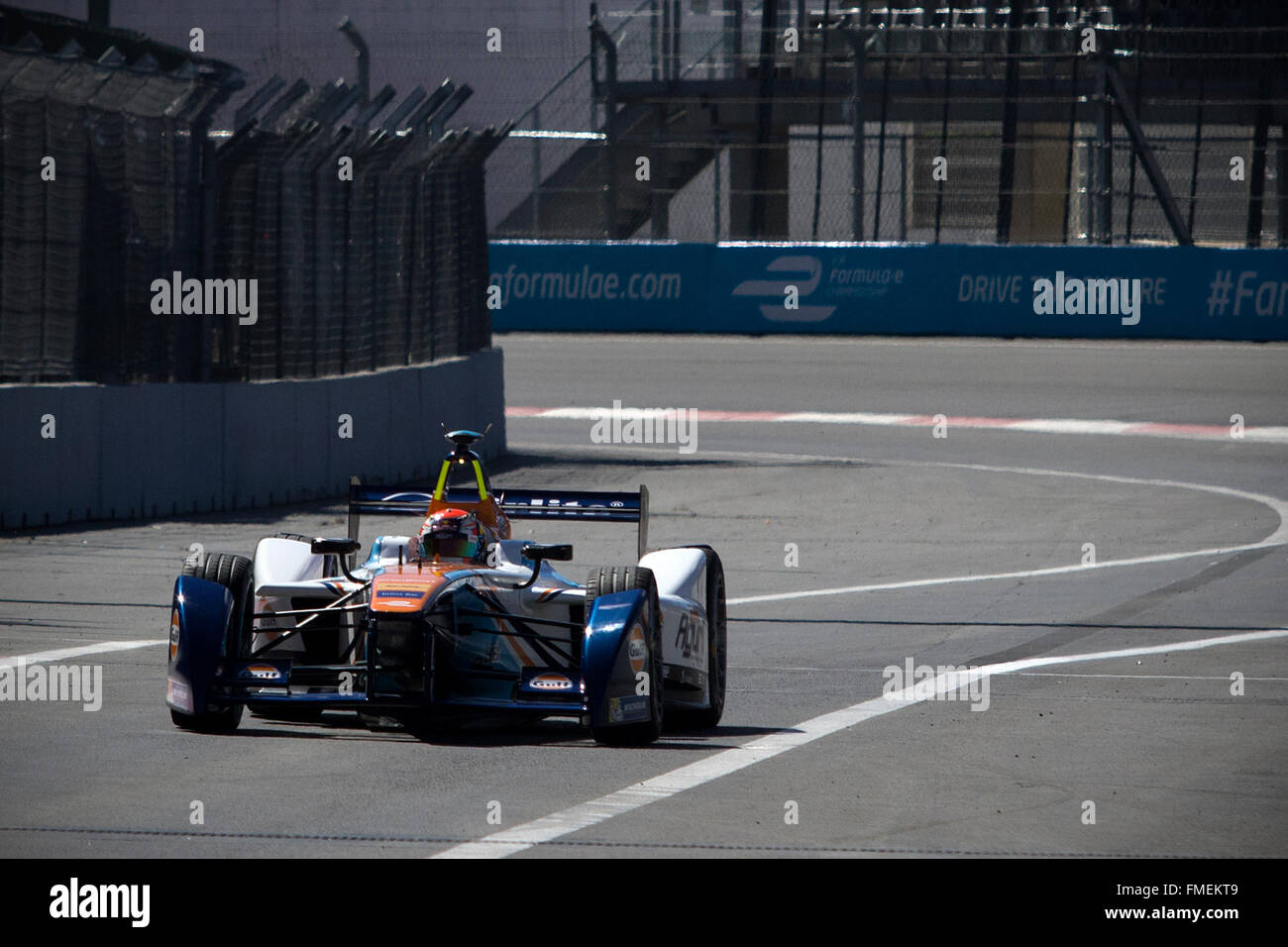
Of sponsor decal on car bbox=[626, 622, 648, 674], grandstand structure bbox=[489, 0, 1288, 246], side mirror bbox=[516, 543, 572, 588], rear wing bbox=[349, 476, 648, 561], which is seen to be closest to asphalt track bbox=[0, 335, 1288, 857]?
sponsor decal on car bbox=[626, 622, 648, 674]

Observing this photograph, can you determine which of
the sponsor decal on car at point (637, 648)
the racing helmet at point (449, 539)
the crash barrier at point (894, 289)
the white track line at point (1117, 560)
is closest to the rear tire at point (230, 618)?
the racing helmet at point (449, 539)

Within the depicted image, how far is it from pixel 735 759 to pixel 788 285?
22960 mm

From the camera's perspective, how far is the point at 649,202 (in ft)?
116

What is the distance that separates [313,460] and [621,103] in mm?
21823

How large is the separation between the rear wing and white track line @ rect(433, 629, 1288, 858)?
53.6 inches

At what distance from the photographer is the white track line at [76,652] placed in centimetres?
1022

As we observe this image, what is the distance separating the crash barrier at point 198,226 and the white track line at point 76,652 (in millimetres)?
5414

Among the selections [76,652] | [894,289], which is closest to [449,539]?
[76,652]

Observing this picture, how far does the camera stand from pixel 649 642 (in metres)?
8.18

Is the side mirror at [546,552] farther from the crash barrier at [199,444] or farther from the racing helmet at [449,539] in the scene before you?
the crash barrier at [199,444]

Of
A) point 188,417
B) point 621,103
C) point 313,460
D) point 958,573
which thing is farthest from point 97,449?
point 621,103

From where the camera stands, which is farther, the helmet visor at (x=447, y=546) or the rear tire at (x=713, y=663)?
the rear tire at (x=713, y=663)

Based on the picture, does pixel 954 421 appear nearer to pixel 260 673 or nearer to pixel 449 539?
pixel 449 539
